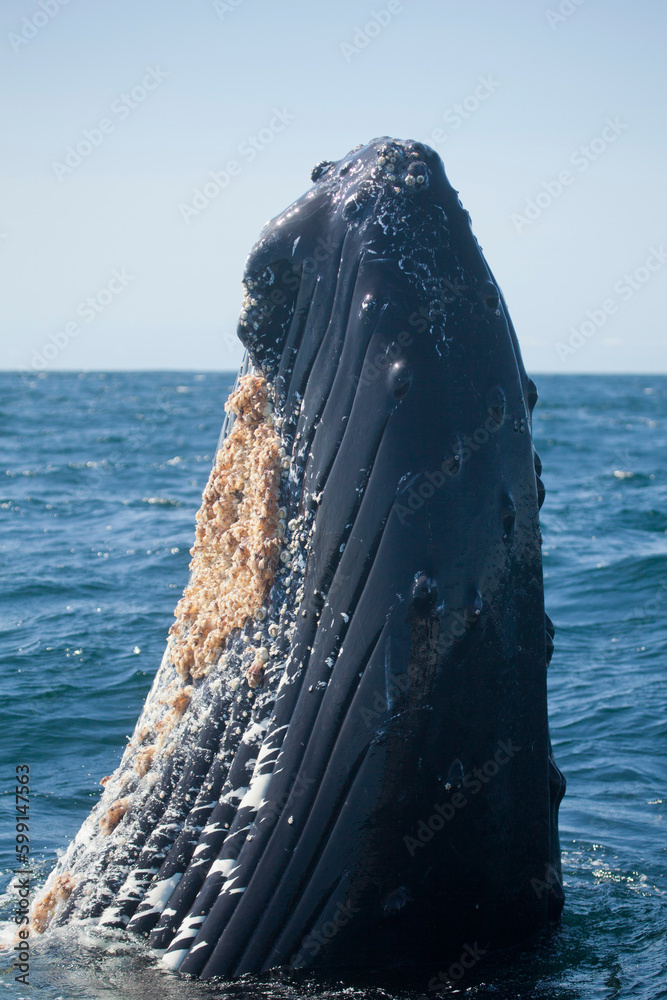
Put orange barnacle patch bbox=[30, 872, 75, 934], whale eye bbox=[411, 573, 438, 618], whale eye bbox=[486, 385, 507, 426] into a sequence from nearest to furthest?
whale eye bbox=[411, 573, 438, 618]
whale eye bbox=[486, 385, 507, 426]
orange barnacle patch bbox=[30, 872, 75, 934]

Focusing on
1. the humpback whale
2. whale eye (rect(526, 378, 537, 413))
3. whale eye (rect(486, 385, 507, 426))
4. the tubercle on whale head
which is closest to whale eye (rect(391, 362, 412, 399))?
the humpback whale

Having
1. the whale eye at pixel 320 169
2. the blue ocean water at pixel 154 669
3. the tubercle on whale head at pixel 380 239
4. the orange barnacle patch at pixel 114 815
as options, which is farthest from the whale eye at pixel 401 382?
the blue ocean water at pixel 154 669

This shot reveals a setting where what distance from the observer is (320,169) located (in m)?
3.99

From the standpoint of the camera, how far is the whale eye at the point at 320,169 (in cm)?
398

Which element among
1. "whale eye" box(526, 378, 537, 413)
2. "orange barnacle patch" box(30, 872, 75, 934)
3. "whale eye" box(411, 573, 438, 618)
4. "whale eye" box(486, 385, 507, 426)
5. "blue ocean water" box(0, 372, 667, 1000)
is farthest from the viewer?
"orange barnacle patch" box(30, 872, 75, 934)

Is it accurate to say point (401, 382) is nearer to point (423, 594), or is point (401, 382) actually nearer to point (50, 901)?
point (423, 594)

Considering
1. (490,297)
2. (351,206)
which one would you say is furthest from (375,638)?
(351,206)

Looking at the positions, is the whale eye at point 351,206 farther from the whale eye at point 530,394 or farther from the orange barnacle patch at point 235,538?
the whale eye at point 530,394

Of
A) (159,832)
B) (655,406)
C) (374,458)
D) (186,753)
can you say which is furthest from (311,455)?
(655,406)

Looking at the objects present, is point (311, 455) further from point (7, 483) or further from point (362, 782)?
point (7, 483)

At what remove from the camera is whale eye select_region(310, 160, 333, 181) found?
3.98m

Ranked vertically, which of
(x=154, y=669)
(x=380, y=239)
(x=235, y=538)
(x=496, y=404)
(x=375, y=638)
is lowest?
(x=154, y=669)

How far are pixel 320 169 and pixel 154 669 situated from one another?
752 cm

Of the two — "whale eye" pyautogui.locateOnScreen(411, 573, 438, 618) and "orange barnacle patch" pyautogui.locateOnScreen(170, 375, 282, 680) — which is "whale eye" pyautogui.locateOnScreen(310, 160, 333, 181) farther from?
"whale eye" pyautogui.locateOnScreen(411, 573, 438, 618)
